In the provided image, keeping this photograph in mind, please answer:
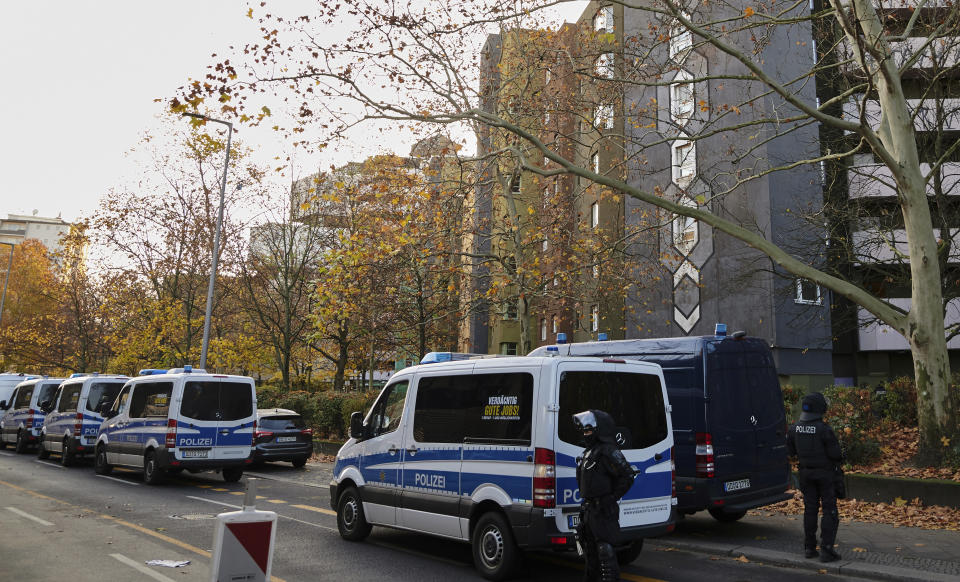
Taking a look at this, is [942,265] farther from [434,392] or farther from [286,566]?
[286,566]

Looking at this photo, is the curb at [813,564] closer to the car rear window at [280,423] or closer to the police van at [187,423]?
the police van at [187,423]

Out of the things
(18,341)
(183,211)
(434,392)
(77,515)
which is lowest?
(77,515)

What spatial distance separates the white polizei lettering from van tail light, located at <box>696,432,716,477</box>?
11.3ft

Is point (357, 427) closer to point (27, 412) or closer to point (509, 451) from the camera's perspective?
point (509, 451)

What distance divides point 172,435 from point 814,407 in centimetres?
1235

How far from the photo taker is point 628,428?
24.4 ft

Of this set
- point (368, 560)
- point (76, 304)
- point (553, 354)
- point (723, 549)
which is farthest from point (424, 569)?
point (76, 304)

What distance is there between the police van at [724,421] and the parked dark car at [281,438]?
11.8 metres

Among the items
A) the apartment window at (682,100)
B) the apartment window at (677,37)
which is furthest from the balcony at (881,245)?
the apartment window at (677,37)

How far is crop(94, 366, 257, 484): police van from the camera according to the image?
49.2ft

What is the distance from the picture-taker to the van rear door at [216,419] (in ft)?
49.4

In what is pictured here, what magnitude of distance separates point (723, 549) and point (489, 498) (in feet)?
11.3

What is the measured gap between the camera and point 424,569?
25.2 ft

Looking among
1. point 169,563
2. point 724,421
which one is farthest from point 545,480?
point 169,563
